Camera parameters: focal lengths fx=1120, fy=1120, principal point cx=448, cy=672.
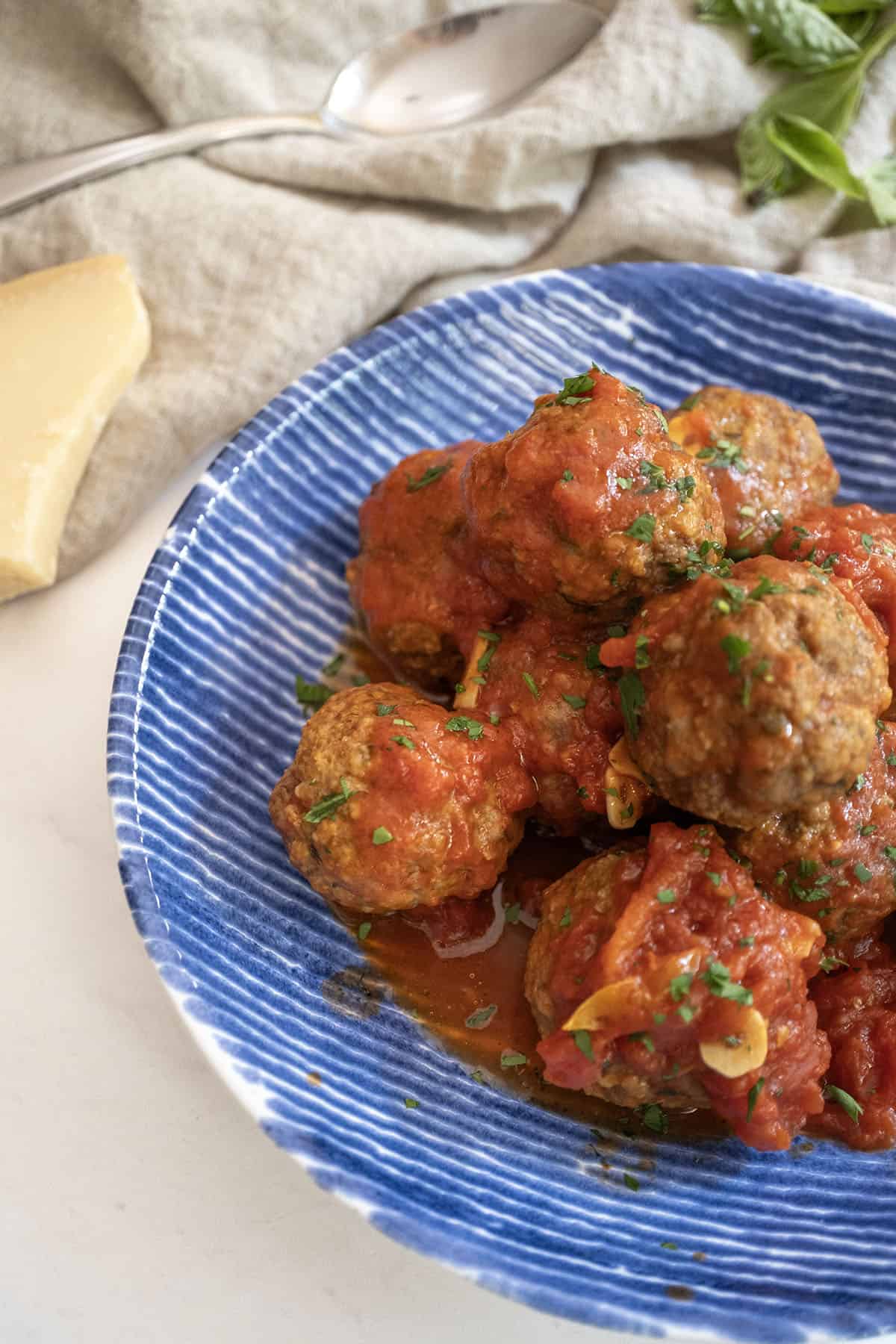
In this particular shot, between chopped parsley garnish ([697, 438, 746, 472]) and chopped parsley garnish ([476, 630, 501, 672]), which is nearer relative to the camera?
chopped parsley garnish ([476, 630, 501, 672])

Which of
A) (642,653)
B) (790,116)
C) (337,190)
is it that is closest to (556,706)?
(642,653)

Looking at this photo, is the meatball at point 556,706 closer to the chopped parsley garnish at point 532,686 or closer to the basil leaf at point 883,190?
the chopped parsley garnish at point 532,686

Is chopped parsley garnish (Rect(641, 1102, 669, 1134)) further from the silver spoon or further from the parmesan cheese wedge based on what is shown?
the silver spoon

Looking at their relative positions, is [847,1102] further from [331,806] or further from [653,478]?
[653,478]

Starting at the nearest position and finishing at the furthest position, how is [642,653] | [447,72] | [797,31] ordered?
[642,653]
[797,31]
[447,72]

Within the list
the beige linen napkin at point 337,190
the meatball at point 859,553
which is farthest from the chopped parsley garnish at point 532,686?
the beige linen napkin at point 337,190

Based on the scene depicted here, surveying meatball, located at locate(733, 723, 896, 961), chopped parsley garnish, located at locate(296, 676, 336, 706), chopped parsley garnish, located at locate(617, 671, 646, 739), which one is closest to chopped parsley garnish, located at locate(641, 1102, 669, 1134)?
meatball, located at locate(733, 723, 896, 961)
